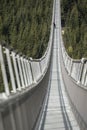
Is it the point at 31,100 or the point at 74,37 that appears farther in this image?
the point at 74,37

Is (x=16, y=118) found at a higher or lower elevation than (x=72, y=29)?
higher

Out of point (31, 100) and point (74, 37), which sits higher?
point (31, 100)

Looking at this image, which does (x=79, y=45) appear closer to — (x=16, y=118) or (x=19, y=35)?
(x=19, y=35)

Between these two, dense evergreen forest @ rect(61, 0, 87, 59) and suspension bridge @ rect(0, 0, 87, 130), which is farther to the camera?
dense evergreen forest @ rect(61, 0, 87, 59)

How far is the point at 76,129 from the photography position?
16719mm

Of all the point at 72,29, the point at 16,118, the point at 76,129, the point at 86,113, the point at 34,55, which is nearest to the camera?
the point at 16,118

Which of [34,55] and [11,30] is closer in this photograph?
[34,55]

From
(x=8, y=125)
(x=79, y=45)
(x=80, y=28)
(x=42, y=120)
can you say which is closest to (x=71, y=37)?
(x=79, y=45)

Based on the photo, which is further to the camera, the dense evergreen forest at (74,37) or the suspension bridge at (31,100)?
the dense evergreen forest at (74,37)

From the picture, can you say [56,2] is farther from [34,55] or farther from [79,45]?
[34,55]

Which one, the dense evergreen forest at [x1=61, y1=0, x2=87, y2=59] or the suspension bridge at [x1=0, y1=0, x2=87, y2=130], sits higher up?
the suspension bridge at [x1=0, y1=0, x2=87, y2=130]

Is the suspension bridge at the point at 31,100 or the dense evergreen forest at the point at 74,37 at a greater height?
the suspension bridge at the point at 31,100

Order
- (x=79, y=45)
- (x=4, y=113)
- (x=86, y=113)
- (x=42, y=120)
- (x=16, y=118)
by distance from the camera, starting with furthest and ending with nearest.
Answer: (x=79, y=45)
(x=42, y=120)
(x=86, y=113)
(x=16, y=118)
(x=4, y=113)

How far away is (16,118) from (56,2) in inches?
7355
